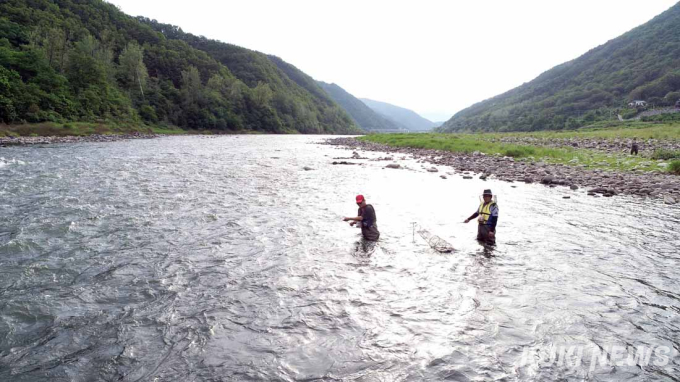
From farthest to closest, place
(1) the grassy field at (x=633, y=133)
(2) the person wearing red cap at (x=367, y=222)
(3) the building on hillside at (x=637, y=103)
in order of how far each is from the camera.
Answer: (3) the building on hillside at (x=637, y=103)
(1) the grassy field at (x=633, y=133)
(2) the person wearing red cap at (x=367, y=222)

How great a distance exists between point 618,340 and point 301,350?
5723 mm

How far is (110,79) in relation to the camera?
9144 centimetres

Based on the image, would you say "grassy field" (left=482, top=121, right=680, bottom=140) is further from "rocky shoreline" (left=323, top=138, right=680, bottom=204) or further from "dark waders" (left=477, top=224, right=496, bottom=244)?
"dark waders" (left=477, top=224, right=496, bottom=244)

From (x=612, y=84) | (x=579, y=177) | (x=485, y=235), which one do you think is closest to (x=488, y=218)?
(x=485, y=235)

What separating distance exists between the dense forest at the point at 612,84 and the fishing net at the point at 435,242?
358 ft

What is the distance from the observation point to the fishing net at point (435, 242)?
35.6ft

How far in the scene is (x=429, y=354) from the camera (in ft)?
19.7

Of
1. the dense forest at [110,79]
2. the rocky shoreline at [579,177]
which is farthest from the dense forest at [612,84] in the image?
the dense forest at [110,79]

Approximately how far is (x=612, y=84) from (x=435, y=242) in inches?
6679
